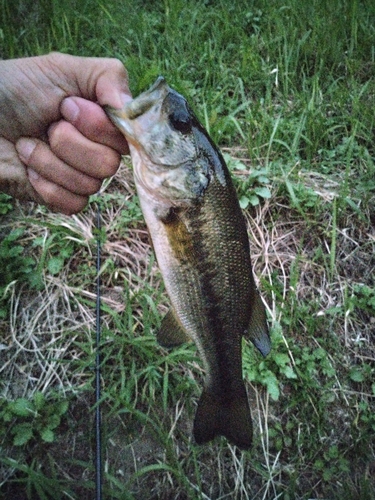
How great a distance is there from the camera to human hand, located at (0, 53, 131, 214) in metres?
1.73

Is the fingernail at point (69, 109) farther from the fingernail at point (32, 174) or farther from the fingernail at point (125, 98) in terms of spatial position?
the fingernail at point (32, 174)

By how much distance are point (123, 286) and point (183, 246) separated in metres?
1.06

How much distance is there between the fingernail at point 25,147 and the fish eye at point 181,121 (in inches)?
27.4

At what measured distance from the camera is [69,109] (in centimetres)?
175

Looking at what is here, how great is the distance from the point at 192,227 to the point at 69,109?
68 centimetres

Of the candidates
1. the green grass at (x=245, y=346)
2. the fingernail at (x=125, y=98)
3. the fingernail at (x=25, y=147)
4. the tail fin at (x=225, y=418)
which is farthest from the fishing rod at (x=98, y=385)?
the fingernail at (x=125, y=98)

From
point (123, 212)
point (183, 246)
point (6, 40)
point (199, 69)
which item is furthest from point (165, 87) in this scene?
point (6, 40)

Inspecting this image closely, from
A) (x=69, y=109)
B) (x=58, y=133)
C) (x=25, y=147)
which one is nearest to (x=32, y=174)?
(x=25, y=147)

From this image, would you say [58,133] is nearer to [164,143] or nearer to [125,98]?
[125,98]

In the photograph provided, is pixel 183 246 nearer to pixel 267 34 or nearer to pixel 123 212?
pixel 123 212

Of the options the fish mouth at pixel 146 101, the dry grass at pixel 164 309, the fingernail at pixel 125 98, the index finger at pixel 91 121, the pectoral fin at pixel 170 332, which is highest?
the fish mouth at pixel 146 101

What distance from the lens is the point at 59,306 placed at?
2.52 meters

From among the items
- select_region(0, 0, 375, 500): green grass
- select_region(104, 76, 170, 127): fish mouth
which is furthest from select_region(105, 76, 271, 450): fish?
select_region(0, 0, 375, 500): green grass

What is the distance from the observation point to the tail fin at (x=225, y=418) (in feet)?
6.20
